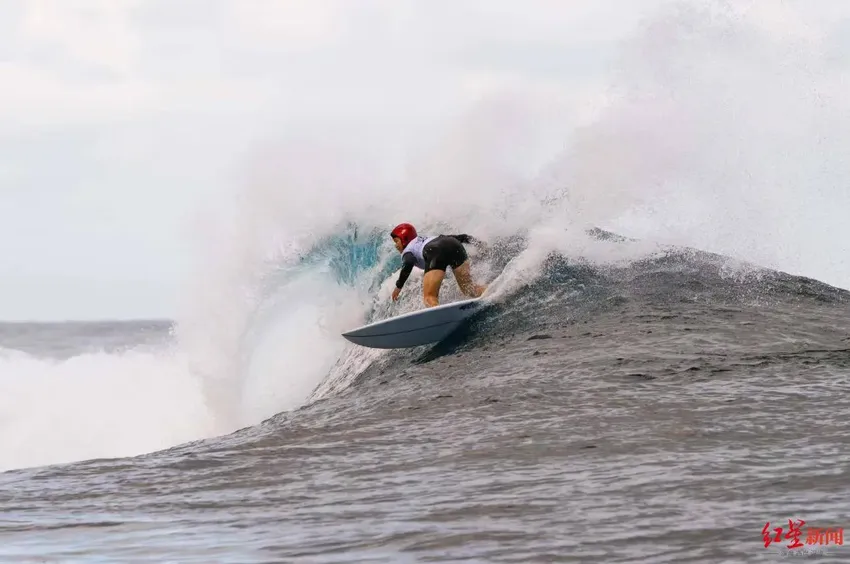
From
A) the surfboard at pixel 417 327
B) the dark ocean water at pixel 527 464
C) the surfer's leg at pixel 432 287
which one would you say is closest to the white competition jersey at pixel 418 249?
the surfer's leg at pixel 432 287

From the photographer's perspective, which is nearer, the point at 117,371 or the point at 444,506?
the point at 444,506

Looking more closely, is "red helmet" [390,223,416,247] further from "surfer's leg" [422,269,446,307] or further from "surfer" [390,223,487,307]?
"surfer's leg" [422,269,446,307]

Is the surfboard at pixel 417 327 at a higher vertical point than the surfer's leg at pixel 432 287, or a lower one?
lower

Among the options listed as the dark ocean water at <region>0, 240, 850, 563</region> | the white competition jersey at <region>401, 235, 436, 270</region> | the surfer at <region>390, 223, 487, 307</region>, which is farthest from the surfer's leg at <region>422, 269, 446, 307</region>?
the dark ocean water at <region>0, 240, 850, 563</region>

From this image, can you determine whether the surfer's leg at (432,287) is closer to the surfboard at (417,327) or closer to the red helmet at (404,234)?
the surfboard at (417,327)

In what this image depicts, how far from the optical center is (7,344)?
165 ft

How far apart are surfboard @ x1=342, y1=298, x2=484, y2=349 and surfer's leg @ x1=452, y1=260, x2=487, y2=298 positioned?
36.4 inches

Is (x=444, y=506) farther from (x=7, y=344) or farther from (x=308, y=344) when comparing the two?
(x=7, y=344)

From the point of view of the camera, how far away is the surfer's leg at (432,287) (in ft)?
39.4

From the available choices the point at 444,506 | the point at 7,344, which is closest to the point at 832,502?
the point at 444,506

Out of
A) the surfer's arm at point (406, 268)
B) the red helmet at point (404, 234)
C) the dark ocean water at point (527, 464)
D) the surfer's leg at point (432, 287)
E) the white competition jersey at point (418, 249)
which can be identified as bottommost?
the dark ocean water at point (527, 464)

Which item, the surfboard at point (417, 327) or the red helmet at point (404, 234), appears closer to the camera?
the surfboard at point (417, 327)

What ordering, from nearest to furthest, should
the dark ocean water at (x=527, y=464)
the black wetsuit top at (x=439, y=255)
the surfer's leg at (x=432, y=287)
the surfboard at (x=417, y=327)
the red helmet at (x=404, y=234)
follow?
the dark ocean water at (x=527, y=464), the surfboard at (x=417, y=327), the surfer's leg at (x=432, y=287), the black wetsuit top at (x=439, y=255), the red helmet at (x=404, y=234)

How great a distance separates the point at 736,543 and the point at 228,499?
3.07 meters
